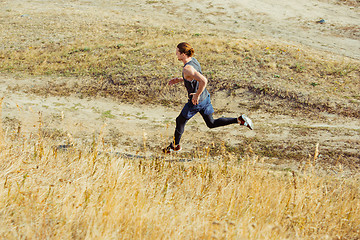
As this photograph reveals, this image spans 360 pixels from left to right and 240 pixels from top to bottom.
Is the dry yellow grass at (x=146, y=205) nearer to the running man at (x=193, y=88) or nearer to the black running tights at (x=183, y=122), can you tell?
the running man at (x=193, y=88)

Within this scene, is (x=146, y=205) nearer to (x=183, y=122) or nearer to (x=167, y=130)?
(x=167, y=130)

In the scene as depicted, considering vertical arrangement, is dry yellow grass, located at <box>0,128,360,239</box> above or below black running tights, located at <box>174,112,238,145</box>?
above

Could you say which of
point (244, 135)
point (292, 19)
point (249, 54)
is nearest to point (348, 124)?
point (244, 135)

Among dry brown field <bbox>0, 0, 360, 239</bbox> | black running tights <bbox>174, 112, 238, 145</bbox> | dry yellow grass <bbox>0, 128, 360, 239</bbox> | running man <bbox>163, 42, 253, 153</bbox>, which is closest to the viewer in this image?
dry yellow grass <bbox>0, 128, 360, 239</bbox>

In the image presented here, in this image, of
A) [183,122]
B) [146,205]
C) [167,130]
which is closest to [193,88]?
[183,122]

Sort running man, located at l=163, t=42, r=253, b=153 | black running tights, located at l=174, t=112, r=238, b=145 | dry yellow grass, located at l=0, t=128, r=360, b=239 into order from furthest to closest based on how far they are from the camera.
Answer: black running tights, located at l=174, t=112, r=238, b=145, running man, located at l=163, t=42, r=253, b=153, dry yellow grass, located at l=0, t=128, r=360, b=239

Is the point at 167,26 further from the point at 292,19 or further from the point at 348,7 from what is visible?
the point at 348,7

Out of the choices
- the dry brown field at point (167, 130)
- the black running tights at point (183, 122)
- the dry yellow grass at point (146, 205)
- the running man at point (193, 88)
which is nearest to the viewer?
the dry yellow grass at point (146, 205)

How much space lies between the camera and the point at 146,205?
9.76 feet

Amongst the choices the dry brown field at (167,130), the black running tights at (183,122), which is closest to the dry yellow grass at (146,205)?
the dry brown field at (167,130)

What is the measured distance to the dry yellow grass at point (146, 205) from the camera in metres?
2.51

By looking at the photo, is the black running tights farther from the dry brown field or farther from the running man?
the dry brown field

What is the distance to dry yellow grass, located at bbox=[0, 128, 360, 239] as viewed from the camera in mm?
2506

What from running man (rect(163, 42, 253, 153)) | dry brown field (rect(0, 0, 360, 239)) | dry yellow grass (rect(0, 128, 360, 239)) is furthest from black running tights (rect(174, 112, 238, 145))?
dry yellow grass (rect(0, 128, 360, 239))
